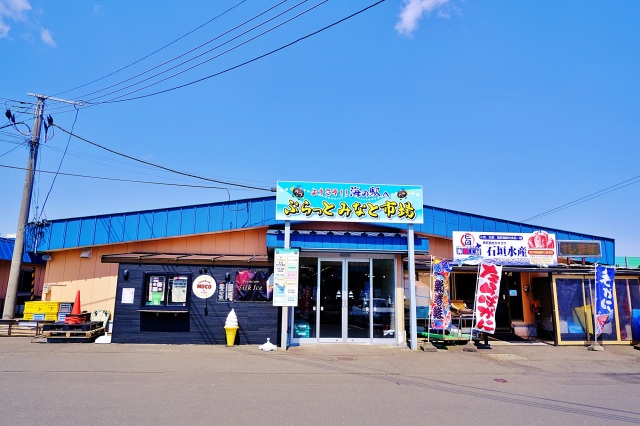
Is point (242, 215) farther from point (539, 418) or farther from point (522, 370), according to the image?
point (539, 418)

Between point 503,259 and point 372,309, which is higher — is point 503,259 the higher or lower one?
the higher one

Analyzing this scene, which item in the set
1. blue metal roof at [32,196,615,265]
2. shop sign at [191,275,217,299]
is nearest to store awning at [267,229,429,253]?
blue metal roof at [32,196,615,265]

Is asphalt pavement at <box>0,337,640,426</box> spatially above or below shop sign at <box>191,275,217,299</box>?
below

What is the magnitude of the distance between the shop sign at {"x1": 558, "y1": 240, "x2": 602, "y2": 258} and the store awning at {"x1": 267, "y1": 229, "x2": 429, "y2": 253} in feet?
20.4

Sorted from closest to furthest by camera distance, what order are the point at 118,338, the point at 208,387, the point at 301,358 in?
the point at 208,387
the point at 301,358
the point at 118,338

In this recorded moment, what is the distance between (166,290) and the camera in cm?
1212

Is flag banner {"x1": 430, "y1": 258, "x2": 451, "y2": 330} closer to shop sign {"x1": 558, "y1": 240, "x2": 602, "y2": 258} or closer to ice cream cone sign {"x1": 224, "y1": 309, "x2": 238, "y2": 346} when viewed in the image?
shop sign {"x1": 558, "y1": 240, "x2": 602, "y2": 258}

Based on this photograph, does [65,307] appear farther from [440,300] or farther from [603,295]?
[603,295]


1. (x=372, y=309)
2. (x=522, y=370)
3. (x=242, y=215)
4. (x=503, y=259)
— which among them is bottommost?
(x=522, y=370)

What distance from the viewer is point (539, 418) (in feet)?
19.0

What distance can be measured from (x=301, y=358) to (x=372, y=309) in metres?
3.42

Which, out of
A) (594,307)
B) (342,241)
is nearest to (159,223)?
(342,241)

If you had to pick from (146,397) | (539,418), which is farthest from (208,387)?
(539,418)

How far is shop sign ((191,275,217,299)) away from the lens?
12.2 meters
